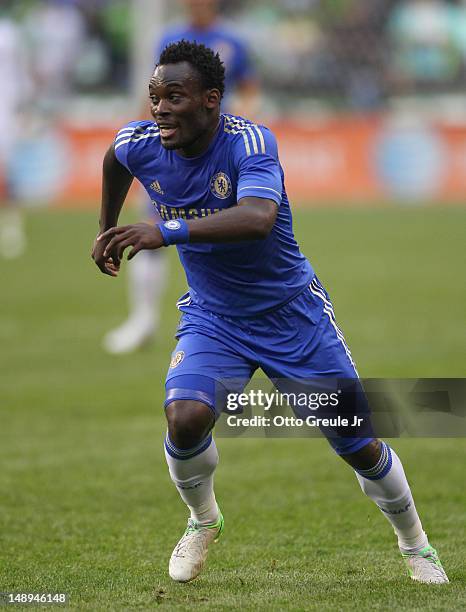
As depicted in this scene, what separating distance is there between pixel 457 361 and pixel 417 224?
10.8 metres

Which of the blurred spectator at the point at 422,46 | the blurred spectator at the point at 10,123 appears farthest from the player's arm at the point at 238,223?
the blurred spectator at the point at 422,46

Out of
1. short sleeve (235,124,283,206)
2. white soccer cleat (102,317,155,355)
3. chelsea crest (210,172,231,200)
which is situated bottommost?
white soccer cleat (102,317,155,355)

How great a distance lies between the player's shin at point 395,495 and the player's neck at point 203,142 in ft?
4.34

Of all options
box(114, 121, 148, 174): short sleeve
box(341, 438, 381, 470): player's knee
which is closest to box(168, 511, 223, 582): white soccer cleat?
box(341, 438, 381, 470): player's knee

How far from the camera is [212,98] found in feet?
15.5

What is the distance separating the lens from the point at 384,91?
2686 cm

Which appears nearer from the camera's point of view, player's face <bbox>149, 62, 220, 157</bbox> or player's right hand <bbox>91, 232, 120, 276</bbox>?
player's right hand <bbox>91, 232, 120, 276</bbox>

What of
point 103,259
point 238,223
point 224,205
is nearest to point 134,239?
point 103,259

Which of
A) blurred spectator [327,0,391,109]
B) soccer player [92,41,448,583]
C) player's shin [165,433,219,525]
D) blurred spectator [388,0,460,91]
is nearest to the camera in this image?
soccer player [92,41,448,583]

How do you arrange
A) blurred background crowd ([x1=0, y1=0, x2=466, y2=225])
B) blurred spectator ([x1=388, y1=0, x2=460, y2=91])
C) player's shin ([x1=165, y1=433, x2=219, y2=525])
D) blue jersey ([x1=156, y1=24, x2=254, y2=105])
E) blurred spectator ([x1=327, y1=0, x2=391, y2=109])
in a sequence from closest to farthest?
1. player's shin ([x1=165, y1=433, x2=219, y2=525])
2. blue jersey ([x1=156, y1=24, x2=254, y2=105])
3. blurred background crowd ([x1=0, y1=0, x2=466, y2=225])
4. blurred spectator ([x1=327, y1=0, x2=391, y2=109])
5. blurred spectator ([x1=388, y1=0, x2=460, y2=91])

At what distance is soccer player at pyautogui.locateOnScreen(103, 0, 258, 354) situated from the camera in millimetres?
10508

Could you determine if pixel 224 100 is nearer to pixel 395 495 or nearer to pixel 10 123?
pixel 395 495

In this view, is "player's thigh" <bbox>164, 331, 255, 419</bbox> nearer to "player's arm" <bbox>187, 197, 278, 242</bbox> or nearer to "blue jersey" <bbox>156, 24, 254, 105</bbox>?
"player's arm" <bbox>187, 197, 278, 242</bbox>

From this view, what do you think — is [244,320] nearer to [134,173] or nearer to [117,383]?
[134,173]
